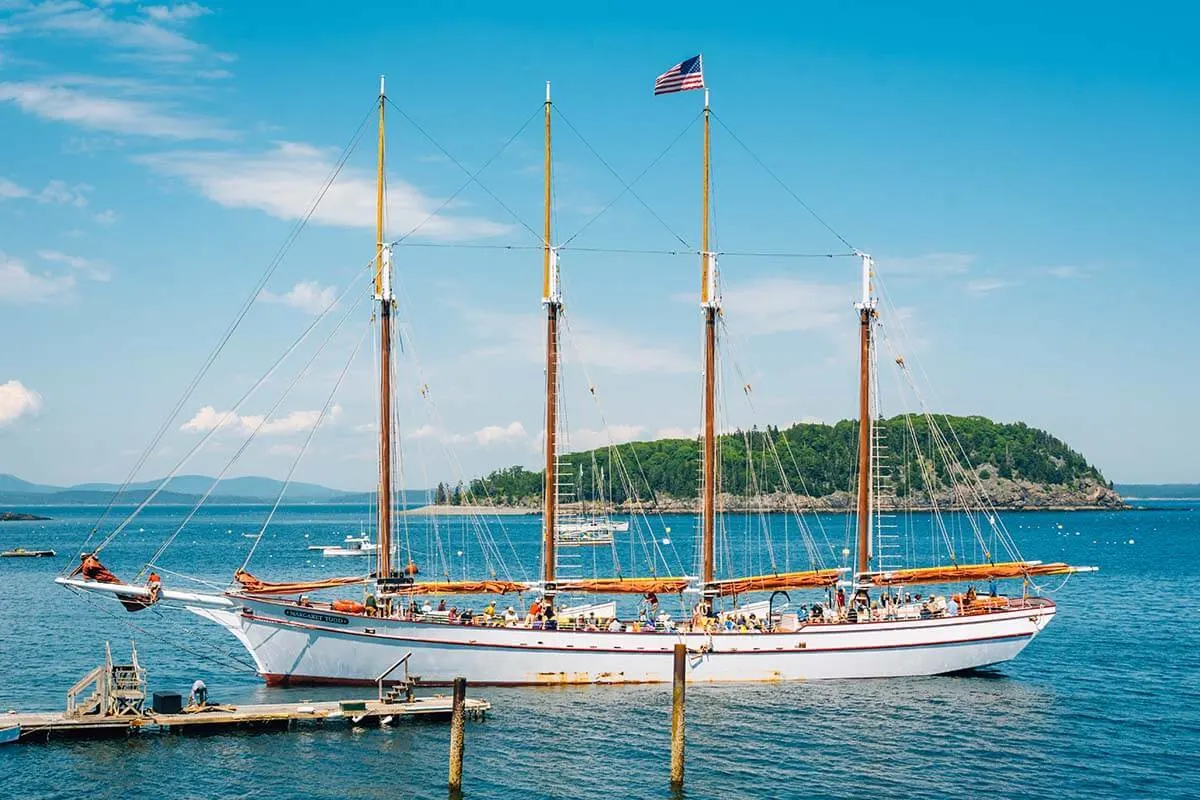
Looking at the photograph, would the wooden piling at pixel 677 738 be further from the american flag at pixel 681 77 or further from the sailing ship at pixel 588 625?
the american flag at pixel 681 77

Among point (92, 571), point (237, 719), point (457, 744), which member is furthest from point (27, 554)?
point (457, 744)

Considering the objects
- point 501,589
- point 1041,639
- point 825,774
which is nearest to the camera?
point 825,774

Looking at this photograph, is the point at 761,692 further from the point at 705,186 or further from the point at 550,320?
the point at 705,186

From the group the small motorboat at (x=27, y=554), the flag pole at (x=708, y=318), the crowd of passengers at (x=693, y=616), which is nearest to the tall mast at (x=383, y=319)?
the crowd of passengers at (x=693, y=616)

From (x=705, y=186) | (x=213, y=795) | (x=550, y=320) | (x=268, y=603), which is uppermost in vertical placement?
(x=705, y=186)

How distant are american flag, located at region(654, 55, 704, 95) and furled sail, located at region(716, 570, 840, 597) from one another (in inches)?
954

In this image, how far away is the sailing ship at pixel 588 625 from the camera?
167 ft

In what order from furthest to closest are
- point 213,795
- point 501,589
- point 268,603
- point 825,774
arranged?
point 501,589
point 268,603
point 825,774
point 213,795

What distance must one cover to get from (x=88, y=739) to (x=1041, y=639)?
55.9 m

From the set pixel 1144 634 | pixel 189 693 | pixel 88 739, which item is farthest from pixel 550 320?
pixel 1144 634

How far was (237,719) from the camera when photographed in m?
43.1

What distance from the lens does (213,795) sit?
35.8m

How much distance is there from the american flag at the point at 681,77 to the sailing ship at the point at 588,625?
0.35ft

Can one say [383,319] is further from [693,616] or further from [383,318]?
[693,616]
